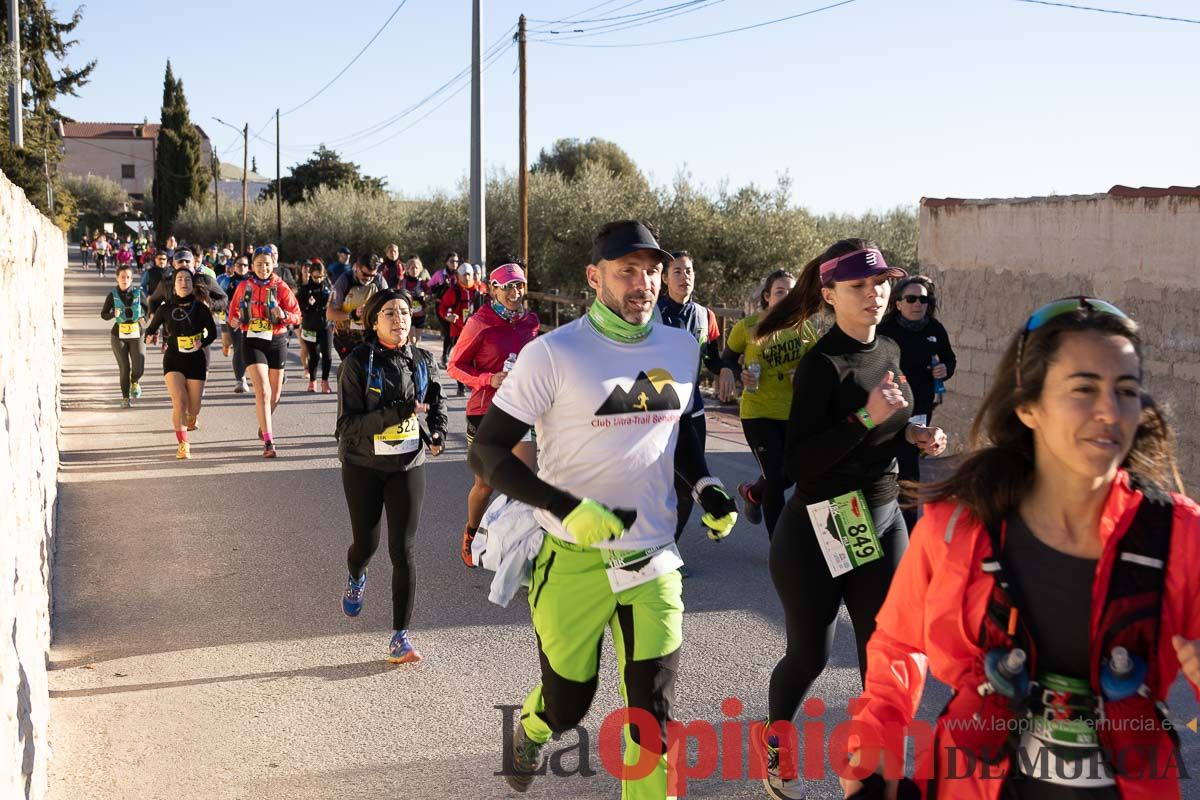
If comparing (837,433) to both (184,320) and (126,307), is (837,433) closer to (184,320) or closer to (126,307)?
(184,320)

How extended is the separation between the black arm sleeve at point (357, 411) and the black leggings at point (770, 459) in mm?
2135

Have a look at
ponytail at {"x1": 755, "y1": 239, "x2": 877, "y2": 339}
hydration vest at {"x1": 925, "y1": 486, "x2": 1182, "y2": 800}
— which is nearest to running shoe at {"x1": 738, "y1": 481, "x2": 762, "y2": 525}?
ponytail at {"x1": 755, "y1": 239, "x2": 877, "y2": 339}

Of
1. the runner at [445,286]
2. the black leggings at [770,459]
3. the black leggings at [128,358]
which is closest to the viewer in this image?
the black leggings at [770,459]

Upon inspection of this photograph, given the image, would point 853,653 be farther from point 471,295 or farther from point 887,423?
point 471,295

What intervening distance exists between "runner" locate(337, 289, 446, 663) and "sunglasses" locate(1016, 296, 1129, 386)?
3.97m

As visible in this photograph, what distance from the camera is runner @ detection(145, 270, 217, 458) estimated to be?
465 inches

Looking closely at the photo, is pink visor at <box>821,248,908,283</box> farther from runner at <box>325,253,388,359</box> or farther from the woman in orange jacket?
runner at <box>325,253,388,359</box>

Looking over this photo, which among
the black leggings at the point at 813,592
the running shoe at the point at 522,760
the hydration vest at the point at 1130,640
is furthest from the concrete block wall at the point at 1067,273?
the hydration vest at the point at 1130,640

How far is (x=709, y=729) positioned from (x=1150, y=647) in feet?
9.83

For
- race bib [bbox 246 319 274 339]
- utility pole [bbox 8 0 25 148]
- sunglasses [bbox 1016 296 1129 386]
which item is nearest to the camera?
sunglasses [bbox 1016 296 1129 386]

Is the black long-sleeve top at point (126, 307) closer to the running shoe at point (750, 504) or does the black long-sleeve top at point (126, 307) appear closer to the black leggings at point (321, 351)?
the black leggings at point (321, 351)

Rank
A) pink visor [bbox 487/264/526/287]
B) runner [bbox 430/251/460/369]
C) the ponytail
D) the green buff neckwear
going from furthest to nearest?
runner [bbox 430/251/460/369]
pink visor [bbox 487/264/526/287]
the ponytail
the green buff neckwear

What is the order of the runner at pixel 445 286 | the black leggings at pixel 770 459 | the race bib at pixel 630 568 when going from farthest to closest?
the runner at pixel 445 286 < the black leggings at pixel 770 459 < the race bib at pixel 630 568

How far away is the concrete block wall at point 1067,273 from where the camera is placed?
937 cm
